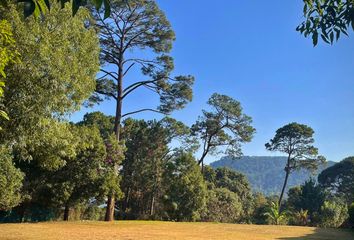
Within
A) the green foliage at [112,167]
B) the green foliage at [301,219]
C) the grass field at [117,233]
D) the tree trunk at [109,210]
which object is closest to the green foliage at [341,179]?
the green foliage at [301,219]

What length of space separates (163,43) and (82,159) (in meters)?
8.97

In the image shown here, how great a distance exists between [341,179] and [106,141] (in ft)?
150

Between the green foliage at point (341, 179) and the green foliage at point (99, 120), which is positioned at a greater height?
the green foliage at point (99, 120)

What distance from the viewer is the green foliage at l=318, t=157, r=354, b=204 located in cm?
5581

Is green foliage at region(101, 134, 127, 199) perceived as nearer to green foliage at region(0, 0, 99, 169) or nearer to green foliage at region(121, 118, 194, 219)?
green foliage at region(0, 0, 99, 169)

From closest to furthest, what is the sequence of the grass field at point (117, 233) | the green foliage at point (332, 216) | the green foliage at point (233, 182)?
1. the grass field at point (117, 233)
2. the green foliage at point (332, 216)
3. the green foliage at point (233, 182)

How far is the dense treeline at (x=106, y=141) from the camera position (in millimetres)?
8688

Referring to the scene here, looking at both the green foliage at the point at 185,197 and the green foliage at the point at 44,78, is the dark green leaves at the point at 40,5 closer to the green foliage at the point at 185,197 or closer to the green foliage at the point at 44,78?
the green foliage at the point at 44,78

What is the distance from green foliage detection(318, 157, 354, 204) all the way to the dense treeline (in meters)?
0.15

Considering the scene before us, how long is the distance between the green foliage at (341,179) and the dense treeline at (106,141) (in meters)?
0.15

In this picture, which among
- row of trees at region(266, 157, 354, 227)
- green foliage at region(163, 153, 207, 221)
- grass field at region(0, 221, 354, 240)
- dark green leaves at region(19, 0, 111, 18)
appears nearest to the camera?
dark green leaves at region(19, 0, 111, 18)

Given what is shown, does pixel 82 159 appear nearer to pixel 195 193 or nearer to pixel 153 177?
pixel 195 193

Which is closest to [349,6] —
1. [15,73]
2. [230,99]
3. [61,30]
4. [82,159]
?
[15,73]

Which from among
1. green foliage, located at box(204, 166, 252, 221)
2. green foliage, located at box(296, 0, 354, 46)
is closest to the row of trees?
green foliage, located at box(204, 166, 252, 221)
